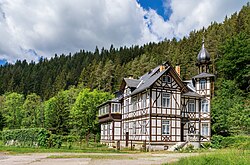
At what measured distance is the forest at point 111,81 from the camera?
46.7 metres

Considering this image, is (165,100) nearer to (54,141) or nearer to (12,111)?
(54,141)

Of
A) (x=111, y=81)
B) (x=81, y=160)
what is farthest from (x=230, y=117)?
(x=111, y=81)

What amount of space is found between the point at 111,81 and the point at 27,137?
4610cm

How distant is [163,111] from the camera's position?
32531mm

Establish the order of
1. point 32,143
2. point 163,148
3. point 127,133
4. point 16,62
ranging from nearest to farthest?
point 32,143 → point 163,148 → point 127,133 → point 16,62

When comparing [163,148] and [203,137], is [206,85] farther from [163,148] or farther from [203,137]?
[163,148]

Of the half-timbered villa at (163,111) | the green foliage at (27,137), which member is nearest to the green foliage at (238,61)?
the half-timbered villa at (163,111)

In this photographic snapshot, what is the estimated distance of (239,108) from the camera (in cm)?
3650

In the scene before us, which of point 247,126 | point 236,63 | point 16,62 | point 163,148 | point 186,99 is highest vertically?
point 16,62

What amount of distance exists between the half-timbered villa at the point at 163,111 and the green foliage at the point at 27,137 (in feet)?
33.2

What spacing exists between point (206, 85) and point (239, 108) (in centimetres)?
471

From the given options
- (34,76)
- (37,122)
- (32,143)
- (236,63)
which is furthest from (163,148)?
(34,76)

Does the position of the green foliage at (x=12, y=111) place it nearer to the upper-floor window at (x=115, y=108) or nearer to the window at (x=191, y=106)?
the upper-floor window at (x=115, y=108)

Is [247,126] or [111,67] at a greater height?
[111,67]
